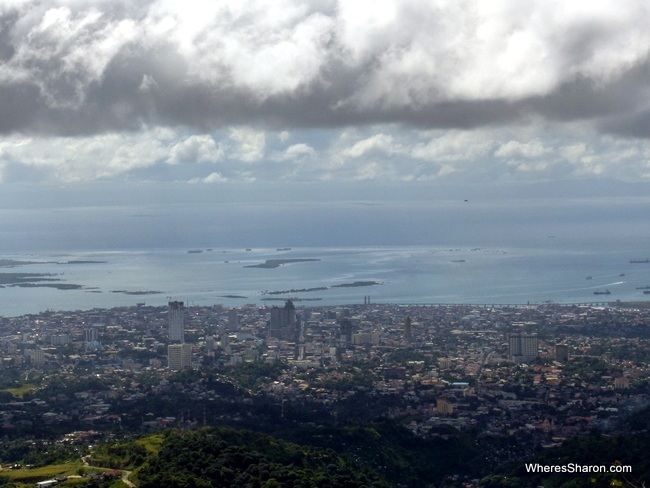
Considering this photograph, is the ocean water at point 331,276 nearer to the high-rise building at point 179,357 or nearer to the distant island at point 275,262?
the distant island at point 275,262

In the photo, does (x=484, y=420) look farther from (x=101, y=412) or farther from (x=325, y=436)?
(x=101, y=412)

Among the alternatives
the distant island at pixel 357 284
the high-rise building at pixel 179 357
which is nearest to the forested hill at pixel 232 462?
the high-rise building at pixel 179 357

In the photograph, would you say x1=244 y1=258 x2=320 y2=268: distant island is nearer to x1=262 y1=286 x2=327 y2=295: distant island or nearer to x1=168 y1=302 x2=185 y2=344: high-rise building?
x1=262 y1=286 x2=327 y2=295: distant island

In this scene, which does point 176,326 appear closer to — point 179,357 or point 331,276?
point 179,357

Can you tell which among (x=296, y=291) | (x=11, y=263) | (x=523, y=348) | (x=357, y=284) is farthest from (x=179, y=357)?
(x=11, y=263)

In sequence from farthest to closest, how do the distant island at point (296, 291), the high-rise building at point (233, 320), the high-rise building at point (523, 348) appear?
1. the distant island at point (296, 291)
2. the high-rise building at point (233, 320)
3. the high-rise building at point (523, 348)

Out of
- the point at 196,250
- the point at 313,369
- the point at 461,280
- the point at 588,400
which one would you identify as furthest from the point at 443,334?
the point at 196,250
